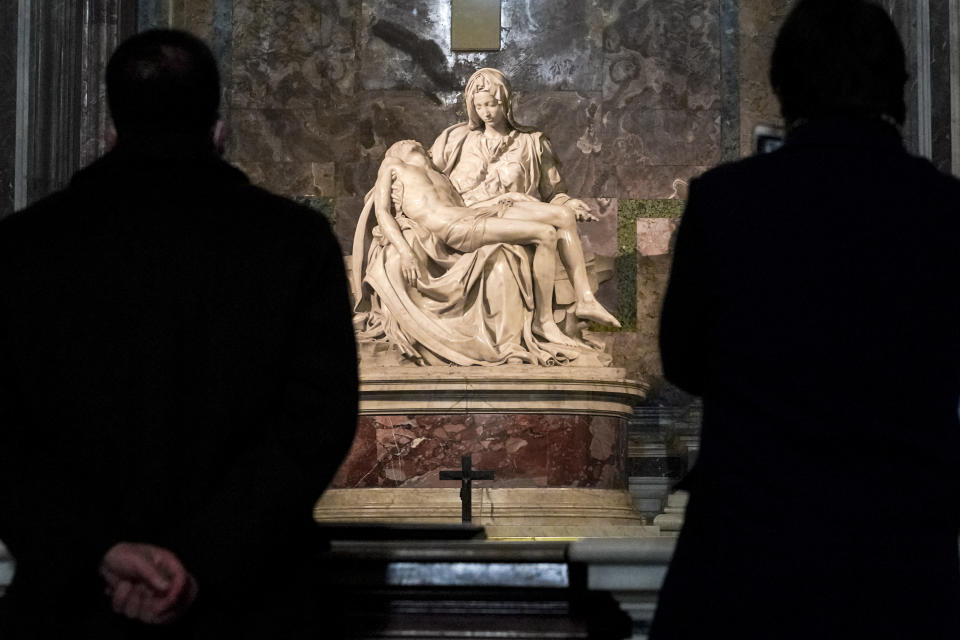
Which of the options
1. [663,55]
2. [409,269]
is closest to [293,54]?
[663,55]

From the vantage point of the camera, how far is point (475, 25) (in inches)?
400

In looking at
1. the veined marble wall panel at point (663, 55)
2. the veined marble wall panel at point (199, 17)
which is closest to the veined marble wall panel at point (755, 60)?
the veined marble wall panel at point (663, 55)

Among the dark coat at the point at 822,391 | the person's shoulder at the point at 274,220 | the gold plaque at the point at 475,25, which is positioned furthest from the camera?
the gold plaque at the point at 475,25

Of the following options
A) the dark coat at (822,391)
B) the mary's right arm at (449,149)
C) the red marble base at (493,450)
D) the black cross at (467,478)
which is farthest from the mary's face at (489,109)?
the dark coat at (822,391)

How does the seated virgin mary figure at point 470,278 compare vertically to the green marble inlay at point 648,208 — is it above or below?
Result: below

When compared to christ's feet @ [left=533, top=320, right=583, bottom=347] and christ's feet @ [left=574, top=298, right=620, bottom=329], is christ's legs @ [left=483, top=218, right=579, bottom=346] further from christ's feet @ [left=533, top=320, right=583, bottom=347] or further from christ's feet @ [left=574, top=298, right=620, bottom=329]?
christ's feet @ [left=574, top=298, right=620, bottom=329]

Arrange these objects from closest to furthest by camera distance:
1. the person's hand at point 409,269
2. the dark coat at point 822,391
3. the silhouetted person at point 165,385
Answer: the dark coat at point 822,391 → the silhouetted person at point 165,385 → the person's hand at point 409,269

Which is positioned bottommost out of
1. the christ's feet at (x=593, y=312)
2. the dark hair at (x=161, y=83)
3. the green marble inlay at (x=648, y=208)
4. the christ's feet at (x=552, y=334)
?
the christ's feet at (x=552, y=334)

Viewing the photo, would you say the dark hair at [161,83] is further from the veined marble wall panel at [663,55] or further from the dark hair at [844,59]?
the veined marble wall panel at [663,55]

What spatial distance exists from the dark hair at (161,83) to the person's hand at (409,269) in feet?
17.6

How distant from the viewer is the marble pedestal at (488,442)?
275 inches

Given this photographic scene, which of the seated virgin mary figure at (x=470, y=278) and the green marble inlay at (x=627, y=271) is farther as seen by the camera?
the green marble inlay at (x=627, y=271)

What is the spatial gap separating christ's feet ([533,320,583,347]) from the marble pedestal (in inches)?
8.4

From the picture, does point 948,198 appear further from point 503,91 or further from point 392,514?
point 503,91
